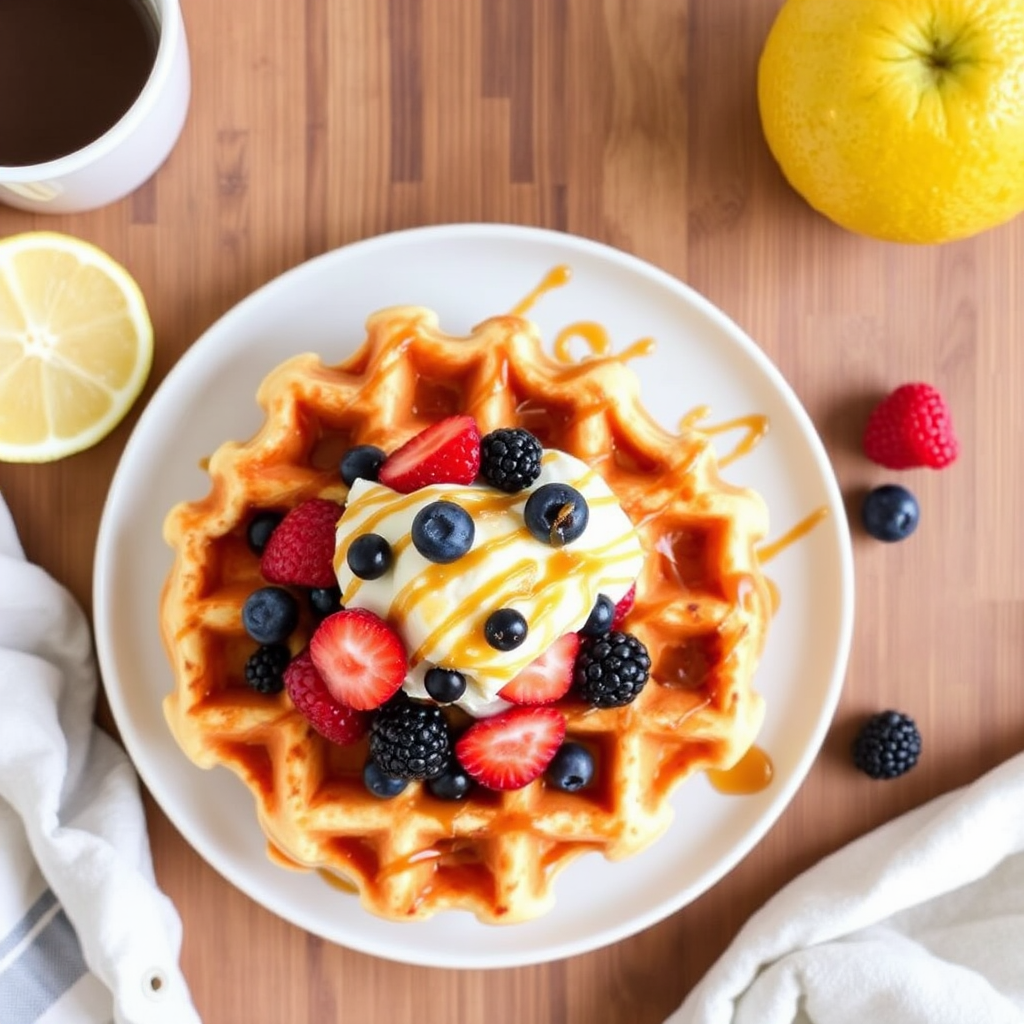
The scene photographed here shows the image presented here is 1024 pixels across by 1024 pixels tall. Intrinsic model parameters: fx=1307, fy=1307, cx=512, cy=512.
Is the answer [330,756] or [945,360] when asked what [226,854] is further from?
[945,360]

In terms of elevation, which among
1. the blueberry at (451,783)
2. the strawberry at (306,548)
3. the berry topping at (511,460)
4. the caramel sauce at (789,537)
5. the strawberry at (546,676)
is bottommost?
the blueberry at (451,783)

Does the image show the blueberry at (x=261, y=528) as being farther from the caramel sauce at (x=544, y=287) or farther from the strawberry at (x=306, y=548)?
the caramel sauce at (x=544, y=287)

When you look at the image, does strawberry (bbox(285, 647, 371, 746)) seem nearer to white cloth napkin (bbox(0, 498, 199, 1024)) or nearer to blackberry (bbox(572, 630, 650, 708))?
blackberry (bbox(572, 630, 650, 708))

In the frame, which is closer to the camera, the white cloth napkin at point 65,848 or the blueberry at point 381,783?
the blueberry at point 381,783

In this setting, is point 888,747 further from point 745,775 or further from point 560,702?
point 560,702

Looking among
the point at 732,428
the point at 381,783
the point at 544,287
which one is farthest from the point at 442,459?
the point at 732,428

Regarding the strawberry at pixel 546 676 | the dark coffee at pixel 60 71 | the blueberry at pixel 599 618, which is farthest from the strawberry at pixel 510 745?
the dark coffee at pixel 60 71
